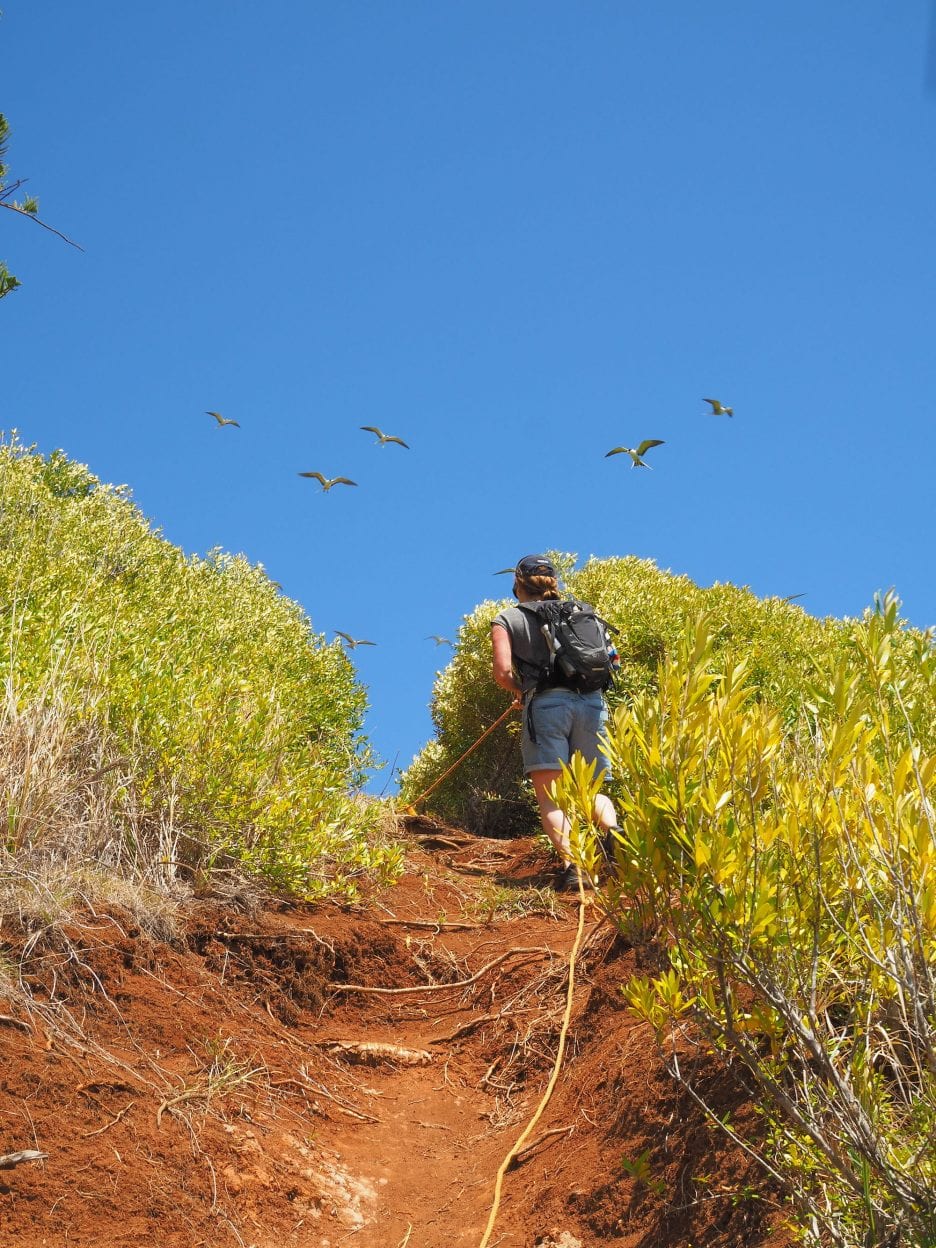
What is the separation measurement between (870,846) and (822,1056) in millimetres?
539

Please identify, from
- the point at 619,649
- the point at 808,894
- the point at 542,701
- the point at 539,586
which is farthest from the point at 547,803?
the point at 808,894

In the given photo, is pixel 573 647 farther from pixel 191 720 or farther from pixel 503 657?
pixel 191 720

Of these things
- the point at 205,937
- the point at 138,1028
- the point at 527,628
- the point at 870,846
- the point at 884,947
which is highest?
the point at 527,628

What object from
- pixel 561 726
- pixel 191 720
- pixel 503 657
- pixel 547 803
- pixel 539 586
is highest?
pixel 539 586

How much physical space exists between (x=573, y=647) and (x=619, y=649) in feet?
9.55

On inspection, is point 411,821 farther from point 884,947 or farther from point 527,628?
point 884,947

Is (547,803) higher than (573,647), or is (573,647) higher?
(573,647)

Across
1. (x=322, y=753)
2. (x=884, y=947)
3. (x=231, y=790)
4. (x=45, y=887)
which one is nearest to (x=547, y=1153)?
(x=884, y=947)

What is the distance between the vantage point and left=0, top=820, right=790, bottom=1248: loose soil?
367cm

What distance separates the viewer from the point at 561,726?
7312 mm

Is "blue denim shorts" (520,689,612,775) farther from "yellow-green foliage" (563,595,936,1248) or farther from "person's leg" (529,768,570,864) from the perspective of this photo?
"yellow-green foliage" (563,595,936,1248)

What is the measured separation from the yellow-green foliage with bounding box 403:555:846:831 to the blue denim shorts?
79.6 inches

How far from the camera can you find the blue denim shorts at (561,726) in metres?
7.26

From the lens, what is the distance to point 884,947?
8.57ft
